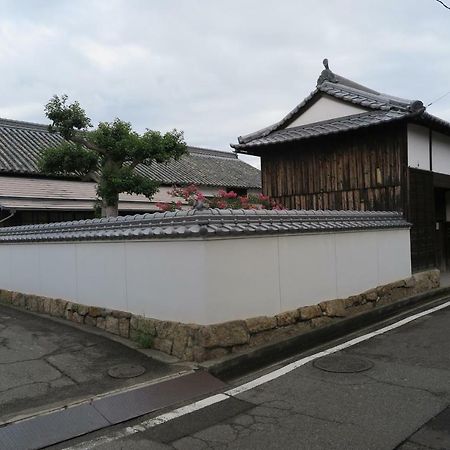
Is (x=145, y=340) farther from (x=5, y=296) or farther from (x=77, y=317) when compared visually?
(x=5, y=296)

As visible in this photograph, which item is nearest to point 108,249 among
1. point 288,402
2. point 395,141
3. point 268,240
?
point 268,240

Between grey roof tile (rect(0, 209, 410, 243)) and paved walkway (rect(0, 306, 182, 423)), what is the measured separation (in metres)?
1.55

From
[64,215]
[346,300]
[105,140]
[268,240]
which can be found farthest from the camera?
[64,215]

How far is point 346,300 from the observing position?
8.01m

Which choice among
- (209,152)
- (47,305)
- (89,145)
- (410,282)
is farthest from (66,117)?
(209,152)

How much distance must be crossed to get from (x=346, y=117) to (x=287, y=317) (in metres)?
6.87

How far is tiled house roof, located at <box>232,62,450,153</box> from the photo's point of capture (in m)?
10.3

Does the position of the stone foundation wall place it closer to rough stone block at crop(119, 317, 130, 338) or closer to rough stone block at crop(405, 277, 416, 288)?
rough stone block at crop(119, 317, 130, 338)

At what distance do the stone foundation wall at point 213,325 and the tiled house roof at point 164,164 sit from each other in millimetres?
7828

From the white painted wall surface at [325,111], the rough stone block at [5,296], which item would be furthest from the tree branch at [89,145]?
the white painted wall surface at [325,111]

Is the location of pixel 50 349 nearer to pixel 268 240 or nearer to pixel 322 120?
pixel 268 240

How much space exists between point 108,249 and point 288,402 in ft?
12.8

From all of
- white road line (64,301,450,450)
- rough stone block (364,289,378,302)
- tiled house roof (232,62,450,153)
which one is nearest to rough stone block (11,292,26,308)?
white road line (64,301,450,450)

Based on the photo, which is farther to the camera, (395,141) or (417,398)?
(395,141)
